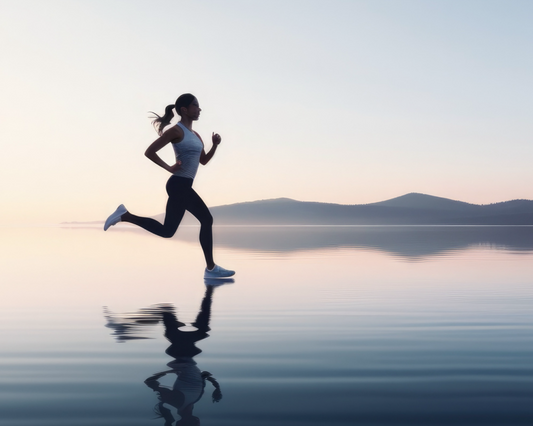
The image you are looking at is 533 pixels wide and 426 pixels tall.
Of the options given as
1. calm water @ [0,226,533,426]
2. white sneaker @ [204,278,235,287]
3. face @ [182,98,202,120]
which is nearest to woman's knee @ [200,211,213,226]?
white sneaker @ [204,278,235,287]

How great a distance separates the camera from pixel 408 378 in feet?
8.78

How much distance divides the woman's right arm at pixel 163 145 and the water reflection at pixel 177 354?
6.04ft

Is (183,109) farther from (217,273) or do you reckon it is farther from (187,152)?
(217,273)

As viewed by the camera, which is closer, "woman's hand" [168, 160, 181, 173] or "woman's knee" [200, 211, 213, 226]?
"woman's hand" [168, 160, 181, 173]

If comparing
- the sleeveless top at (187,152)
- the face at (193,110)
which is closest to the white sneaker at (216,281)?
the sleeveless top at (187,152)

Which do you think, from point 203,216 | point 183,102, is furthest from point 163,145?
point 203,216

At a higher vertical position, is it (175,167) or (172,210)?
(175,167)

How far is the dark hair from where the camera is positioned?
6691 millimetres

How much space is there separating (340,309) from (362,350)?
5.10ft

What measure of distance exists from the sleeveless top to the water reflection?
1.88 meters

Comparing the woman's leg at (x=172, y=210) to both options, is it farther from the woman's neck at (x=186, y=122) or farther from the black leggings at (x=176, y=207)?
the woman's neck at (x=186, y=122)

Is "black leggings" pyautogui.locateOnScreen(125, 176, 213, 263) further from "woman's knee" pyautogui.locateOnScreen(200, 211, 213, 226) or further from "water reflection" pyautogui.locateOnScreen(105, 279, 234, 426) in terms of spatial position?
"water reflection" pyautogui.locateOnScreen(105, 279, 234, 426)

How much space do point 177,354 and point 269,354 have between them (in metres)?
0.54

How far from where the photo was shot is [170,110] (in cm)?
677
